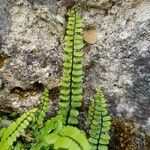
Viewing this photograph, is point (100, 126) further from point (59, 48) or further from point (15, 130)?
point (59, 48)

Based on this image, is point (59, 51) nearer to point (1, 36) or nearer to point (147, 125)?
point (1, 36)

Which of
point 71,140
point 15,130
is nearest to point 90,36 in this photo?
point 15,130

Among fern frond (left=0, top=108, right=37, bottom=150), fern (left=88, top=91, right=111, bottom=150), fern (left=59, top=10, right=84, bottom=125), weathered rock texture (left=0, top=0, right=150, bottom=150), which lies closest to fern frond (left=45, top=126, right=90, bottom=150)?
fern frond (left=0, top=108, right=37, bottom=150)

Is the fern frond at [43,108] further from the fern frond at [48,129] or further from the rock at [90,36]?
the rock at [90,36]

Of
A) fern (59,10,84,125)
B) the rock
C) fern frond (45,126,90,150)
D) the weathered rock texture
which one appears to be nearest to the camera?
fern frond (45,126,90,150)

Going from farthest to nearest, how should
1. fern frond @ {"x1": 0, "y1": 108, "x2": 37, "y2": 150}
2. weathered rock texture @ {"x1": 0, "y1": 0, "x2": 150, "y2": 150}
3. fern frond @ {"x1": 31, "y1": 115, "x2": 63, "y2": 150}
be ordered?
weathered rock texture @ {"x1": 0, "y1": 0, "x2": 150, "y2": 150}, fern frond @ {"x1": 31, "y1": 115, "x2": 63, "y2": 150}, fern frond @ {"x1": 0, "y1": 108, "x2": 37, "y2": 150}

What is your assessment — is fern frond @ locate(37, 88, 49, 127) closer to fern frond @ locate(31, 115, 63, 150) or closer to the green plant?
the green plant

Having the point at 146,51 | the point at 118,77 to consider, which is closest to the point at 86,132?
the point at 118,77
